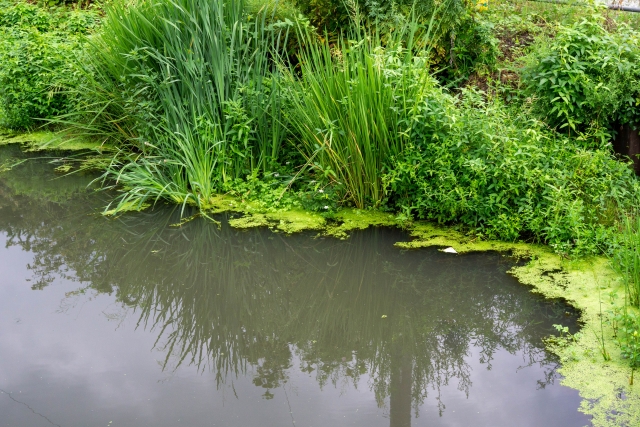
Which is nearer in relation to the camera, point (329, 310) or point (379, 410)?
point (379, 410)

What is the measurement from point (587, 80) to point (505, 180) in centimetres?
118

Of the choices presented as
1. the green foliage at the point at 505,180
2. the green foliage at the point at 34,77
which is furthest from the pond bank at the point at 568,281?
the green foliage at the point at 34,77

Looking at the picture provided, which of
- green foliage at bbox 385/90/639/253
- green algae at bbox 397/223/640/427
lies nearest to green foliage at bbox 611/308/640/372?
green algae at bbox 397/223/640/427

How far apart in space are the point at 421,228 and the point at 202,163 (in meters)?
2.05

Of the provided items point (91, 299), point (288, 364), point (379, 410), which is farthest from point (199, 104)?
point (379, 410)

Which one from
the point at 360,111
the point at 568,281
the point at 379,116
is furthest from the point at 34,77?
the point at 568,281

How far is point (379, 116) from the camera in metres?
5.36

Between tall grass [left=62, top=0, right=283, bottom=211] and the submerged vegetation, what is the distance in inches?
0.8

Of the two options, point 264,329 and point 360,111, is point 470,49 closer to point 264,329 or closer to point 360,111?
point 360,111

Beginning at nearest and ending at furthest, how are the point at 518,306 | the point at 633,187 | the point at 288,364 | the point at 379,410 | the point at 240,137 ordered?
the point at 379,410 → the point at 288,364 → the point at 518,306 → the point at 633,187 → the point at 240,137

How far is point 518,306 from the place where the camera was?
14.2ft

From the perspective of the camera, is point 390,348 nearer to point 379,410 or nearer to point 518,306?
point 379,410

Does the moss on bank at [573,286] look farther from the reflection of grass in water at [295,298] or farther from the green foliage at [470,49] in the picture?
the green foliage at [470,49]

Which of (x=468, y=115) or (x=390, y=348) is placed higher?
(x=468, y=115)
